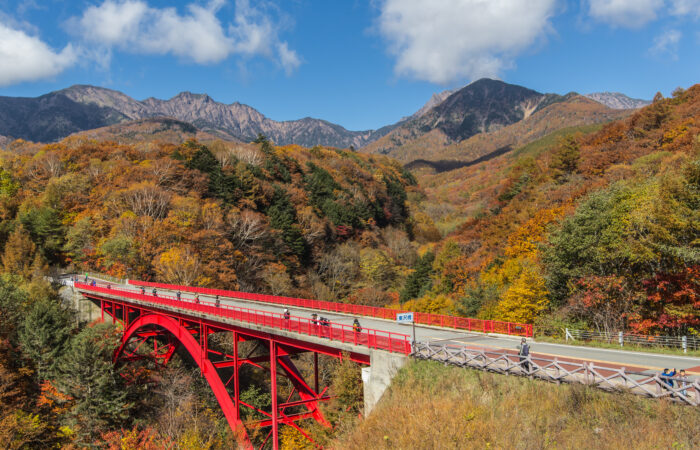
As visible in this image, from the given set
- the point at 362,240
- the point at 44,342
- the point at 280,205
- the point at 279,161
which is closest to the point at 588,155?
the point at 362,240

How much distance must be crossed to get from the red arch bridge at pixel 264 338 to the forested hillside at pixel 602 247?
670 centimetres

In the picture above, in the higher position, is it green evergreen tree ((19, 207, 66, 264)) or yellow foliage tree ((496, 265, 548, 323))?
green evergreen tree ((19, 207, 66, 264))

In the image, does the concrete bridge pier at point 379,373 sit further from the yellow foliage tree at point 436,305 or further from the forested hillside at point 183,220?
the forested hillside at point 183,220

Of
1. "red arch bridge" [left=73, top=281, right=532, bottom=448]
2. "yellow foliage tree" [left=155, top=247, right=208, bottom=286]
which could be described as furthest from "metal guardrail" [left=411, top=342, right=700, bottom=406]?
"yellow foliage tree" [left=155, top=247, right=208, bottom=286]

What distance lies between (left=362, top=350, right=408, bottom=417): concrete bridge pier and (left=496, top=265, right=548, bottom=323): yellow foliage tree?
19.7 metres

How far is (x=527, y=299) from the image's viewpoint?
31219 millimetres

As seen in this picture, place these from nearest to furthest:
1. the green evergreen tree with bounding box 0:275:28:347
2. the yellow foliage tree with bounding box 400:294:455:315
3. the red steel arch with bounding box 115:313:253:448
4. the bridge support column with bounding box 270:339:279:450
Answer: the bridge support column with bounding box 270:339:279:450 → the red steel arch with bounding box 115:313:253:448 → the green evergreen tree with bounding box 0:275:28:347 → the yellow foliage tree with bounding box 400:294:455:315

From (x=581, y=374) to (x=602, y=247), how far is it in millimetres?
15698

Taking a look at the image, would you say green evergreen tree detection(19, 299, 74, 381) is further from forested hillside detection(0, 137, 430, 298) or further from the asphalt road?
the asphalt road

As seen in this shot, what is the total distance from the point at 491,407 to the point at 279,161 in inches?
3184

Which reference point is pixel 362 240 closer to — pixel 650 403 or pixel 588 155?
pixel 588 155

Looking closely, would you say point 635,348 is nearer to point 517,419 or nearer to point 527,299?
point 517,419

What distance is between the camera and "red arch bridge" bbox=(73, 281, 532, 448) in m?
15.6

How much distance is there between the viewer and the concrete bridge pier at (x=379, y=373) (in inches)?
562
